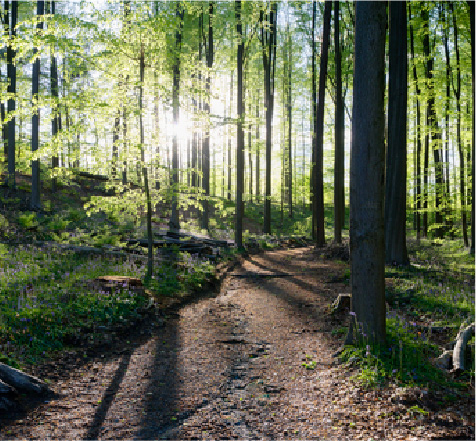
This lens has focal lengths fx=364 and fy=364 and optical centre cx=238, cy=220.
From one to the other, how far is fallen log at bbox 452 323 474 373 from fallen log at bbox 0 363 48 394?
451 centimetres

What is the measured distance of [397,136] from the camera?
10.4 meters

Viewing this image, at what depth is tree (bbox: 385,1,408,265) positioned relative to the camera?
1036cm

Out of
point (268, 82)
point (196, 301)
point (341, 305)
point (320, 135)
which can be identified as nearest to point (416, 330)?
point (341, 305)

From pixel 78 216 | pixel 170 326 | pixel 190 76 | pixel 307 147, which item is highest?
pixel 307 147

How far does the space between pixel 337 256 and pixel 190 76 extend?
317 inches

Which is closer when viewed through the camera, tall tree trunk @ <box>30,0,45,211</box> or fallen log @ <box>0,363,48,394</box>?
fallen log @ <box>0,363,48,394</box>

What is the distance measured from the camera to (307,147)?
4094 cm

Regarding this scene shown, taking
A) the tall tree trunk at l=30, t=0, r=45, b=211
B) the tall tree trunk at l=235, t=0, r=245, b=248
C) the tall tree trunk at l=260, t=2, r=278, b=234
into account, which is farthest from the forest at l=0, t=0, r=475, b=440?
the tall tree trunk at l=260, t=2, r=278, b=234

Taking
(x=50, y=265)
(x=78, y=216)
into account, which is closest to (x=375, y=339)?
(x=50, y=265)

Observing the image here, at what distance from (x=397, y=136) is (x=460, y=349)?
7642mm

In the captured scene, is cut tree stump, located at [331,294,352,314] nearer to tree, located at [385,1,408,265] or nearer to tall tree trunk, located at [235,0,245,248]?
tree, located at [385,1,408,265]

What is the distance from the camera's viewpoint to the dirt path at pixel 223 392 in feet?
10.9

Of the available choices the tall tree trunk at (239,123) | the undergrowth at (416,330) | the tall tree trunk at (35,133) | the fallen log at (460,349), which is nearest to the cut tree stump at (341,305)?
the undergrowth at (416,330)

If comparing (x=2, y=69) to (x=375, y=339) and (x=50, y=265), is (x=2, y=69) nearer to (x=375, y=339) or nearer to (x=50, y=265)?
(x=50, y=265)
